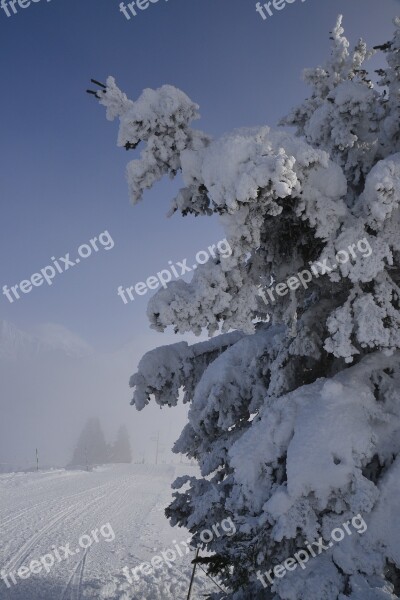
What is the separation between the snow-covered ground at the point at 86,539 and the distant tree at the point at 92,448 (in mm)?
39546

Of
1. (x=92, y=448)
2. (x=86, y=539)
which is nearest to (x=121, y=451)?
(x=92, y=448)

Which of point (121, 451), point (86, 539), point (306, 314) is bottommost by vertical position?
point (121, 451)

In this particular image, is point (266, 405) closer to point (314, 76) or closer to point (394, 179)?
point (394, 179)

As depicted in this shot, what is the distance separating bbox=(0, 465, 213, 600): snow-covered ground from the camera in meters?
10.1

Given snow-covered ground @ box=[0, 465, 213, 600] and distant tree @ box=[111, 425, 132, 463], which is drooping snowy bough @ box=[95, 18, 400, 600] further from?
distant tree @ box=[111, 425, 132, 463]

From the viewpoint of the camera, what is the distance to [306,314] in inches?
202

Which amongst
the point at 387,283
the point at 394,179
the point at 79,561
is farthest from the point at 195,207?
the point at 79,561

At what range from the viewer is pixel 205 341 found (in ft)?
26.9

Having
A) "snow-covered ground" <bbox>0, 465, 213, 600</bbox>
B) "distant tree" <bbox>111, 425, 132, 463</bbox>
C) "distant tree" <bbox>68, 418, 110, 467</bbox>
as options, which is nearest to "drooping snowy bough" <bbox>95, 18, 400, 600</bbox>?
"snow-covered ground" <bbox>0, 465, 213, 600</bbox>

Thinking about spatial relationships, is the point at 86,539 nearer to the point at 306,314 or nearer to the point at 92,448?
the point at 306,314

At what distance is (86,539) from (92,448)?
2140 inches

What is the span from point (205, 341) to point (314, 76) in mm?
5307

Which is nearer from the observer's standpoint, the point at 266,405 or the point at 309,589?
the point at 309,589

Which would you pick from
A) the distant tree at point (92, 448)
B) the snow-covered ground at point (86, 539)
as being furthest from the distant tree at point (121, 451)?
the snow-covered ground at point (86, 539)
